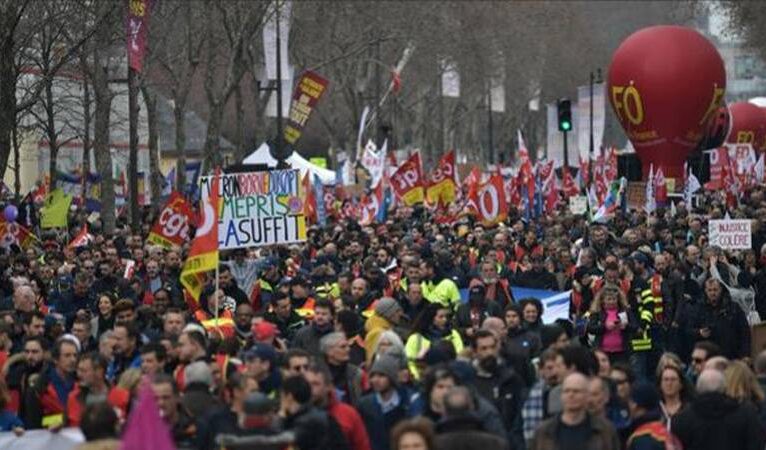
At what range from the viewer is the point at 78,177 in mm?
50625

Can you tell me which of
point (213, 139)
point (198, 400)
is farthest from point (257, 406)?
point (213, 139)

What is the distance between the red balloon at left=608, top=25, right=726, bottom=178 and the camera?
50031 millimetres

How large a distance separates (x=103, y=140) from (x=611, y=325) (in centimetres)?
2231

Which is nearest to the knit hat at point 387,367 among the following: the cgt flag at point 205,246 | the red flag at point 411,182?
the cgt flag at point 205,246

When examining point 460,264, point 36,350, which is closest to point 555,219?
point 460,264

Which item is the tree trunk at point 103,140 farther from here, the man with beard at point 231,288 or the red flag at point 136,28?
the man with beard at point 231,288

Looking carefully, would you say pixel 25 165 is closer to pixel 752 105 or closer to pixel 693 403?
pixel 752 105

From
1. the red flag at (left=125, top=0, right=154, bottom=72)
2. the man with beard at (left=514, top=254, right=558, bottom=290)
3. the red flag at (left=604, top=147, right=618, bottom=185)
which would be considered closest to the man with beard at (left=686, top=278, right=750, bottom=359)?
the man with beard at (left=514, top=254, right=558, bottom=290)

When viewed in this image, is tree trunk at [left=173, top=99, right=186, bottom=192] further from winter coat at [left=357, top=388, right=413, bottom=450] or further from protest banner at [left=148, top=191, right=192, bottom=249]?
winter coat at [left=357, top=388, right=413, bottom=450]

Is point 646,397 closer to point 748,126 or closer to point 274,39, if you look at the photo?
point 274,39

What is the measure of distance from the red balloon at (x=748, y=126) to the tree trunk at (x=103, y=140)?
2386 centimetres

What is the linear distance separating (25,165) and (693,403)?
195 ft

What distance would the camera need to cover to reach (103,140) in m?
41.6

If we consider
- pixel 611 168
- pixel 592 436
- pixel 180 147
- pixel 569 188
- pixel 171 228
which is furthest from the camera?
pixel 180 147
